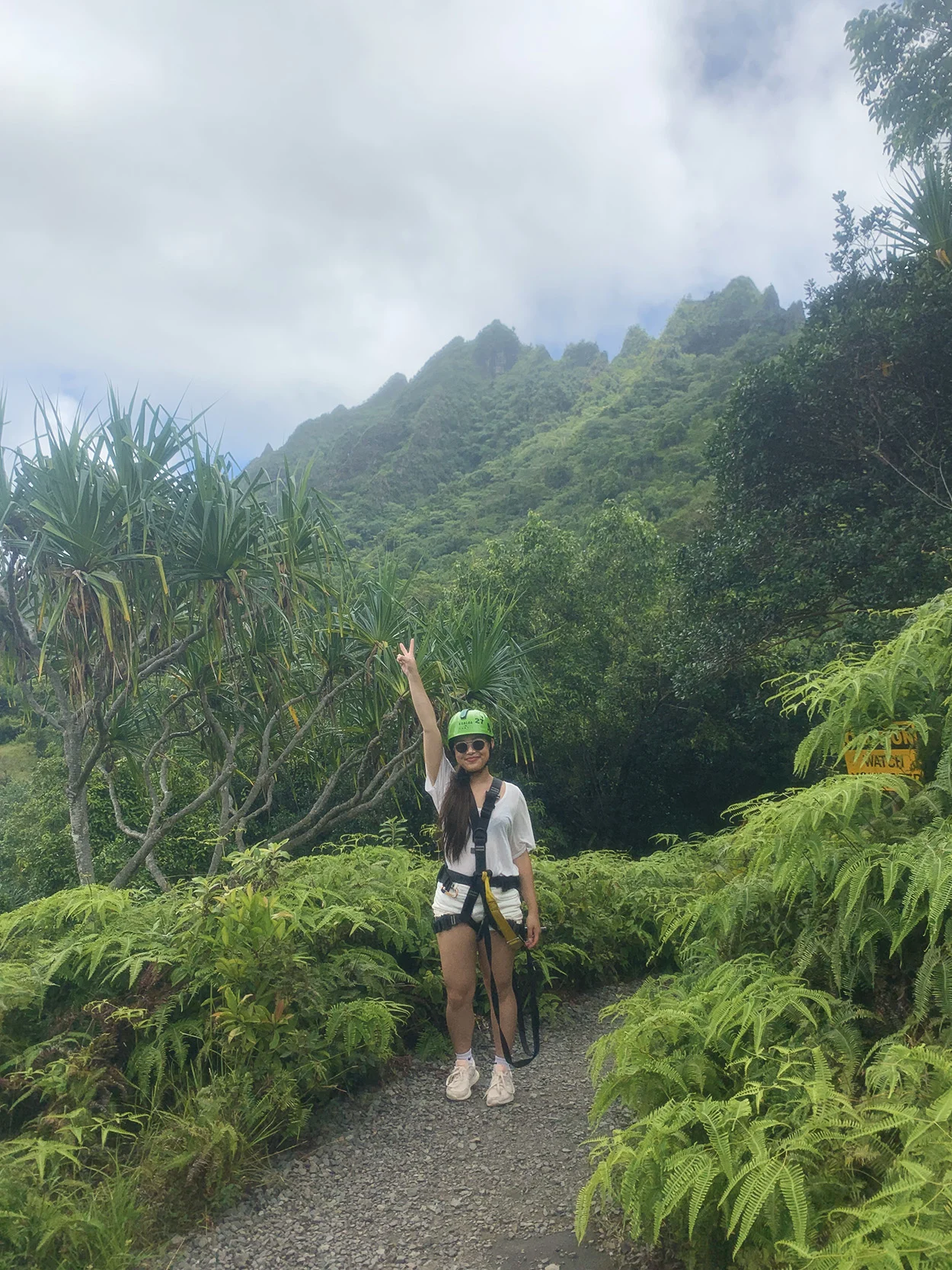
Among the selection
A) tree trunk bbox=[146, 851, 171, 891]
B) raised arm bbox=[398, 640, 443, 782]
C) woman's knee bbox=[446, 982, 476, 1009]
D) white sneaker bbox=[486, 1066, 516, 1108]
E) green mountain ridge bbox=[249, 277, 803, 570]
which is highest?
green mountain ridge bbox=[249, 277, 803, 570]

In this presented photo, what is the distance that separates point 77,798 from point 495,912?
4.07m

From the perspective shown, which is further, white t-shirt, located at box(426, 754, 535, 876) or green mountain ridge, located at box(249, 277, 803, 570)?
green mountain ridge, located at box(249, 277, 803, 570)

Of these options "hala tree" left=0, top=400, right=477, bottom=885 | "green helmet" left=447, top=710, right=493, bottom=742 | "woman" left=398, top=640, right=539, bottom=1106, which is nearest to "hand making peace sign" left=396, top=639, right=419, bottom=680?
"woman" left=398, top=640, right=539, bottom=1106

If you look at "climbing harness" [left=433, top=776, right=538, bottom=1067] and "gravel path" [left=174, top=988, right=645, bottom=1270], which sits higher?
"climbing harness" [left=433, top=776, right=538, bottom=1067]

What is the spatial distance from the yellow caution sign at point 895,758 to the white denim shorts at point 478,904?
4.20 feet

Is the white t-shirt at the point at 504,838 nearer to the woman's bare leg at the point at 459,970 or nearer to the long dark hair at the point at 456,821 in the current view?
the long dark hair at the point at 456,821

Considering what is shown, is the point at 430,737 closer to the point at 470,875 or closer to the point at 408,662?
the point at 408,662

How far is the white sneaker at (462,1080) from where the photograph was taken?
327 cm

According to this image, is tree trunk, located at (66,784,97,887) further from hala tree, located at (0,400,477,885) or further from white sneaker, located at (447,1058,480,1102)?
white sneaker, located at (447,1058,480,1102)

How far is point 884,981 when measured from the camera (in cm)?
224

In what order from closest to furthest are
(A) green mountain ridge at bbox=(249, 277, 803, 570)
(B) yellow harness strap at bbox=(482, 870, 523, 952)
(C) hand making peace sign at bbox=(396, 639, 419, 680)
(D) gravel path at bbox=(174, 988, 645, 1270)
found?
1. (D) gravel path at bbox=(174, 988, 645, 1270)
2. (B) yellow harness strap at bbox=(482, 870, 523, 952)
3. (C) hand making peace sign at bbox=(396, 639, 419, 680)
4. (A) green mountain ridge at bbox=(249, 277, 803, 570)

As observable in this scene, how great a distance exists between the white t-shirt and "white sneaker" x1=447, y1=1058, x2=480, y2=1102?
2.73 feet

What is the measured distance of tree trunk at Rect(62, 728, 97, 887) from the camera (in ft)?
19.3

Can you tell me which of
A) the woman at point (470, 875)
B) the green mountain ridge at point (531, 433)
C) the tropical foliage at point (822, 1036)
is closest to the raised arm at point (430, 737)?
the woman at point (470, 875)
